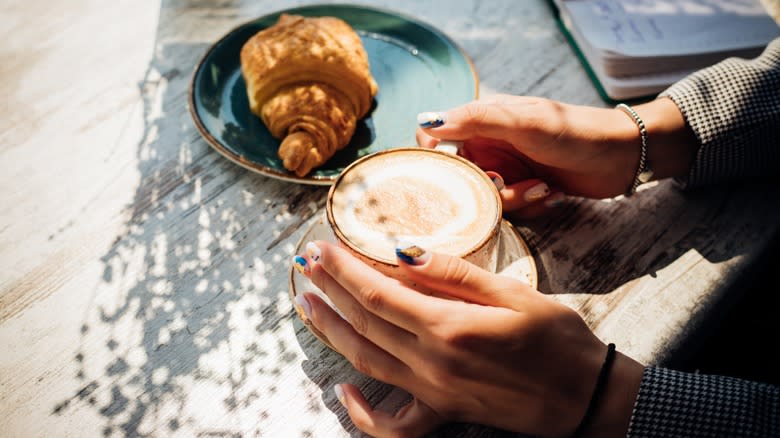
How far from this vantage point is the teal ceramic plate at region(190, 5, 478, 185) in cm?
115

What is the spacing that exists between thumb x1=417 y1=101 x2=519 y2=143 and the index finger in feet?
1.25

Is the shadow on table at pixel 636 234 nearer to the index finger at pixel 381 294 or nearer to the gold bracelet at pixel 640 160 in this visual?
the gold bracelet at pixel 640 160

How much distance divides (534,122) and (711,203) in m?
0.45

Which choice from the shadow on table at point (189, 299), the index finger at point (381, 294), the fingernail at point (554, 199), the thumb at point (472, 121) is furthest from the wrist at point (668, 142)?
the shadow on table at point (189, 299)

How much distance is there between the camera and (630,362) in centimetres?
78

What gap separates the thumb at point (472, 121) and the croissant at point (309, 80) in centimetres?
26

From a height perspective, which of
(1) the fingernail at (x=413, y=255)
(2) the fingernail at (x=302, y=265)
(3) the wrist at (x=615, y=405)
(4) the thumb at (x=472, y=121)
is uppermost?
(1) the fingernail at (x=413, y=255)

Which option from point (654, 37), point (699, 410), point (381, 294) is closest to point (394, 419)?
point (381, 294)

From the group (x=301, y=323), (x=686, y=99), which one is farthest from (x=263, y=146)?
(x=686, y=99)

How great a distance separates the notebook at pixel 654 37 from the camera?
132cm

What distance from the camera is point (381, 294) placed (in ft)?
2.38

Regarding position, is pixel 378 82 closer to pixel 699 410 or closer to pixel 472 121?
pixel 472 121

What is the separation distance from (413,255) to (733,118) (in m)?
0.79

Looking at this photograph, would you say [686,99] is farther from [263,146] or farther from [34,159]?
[34,159]
